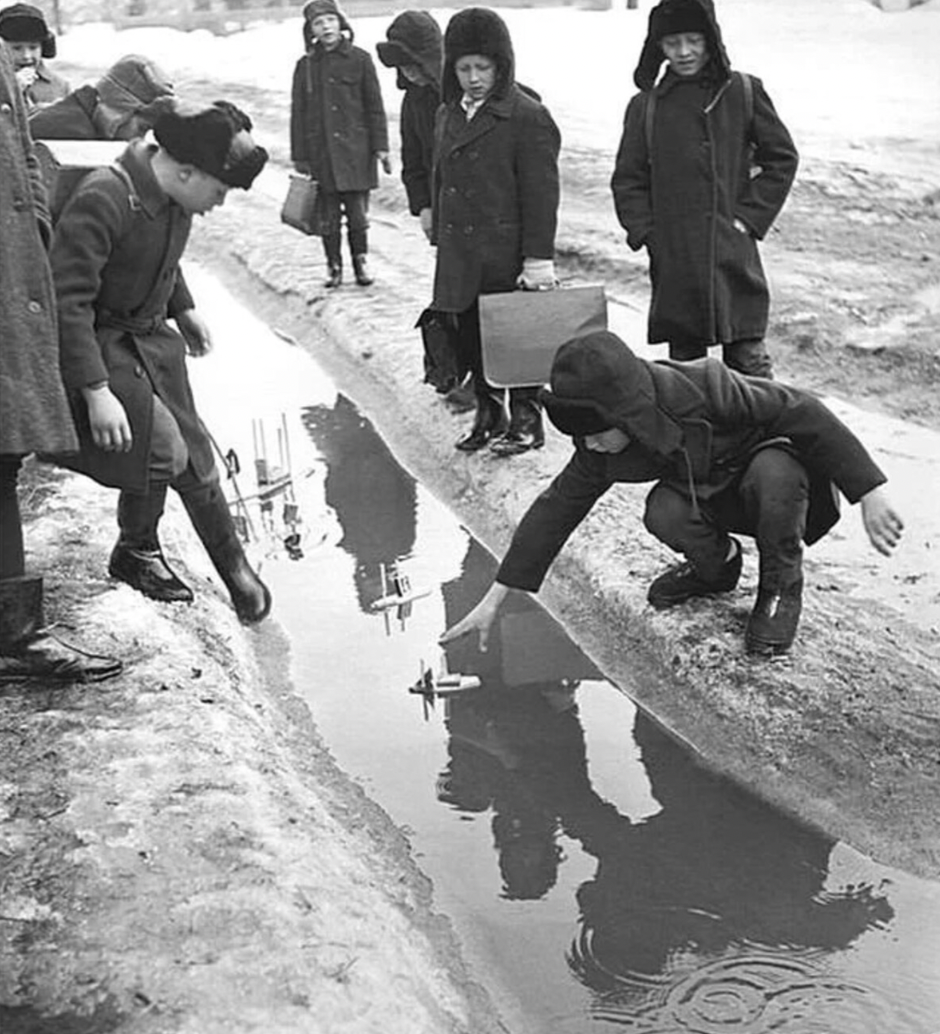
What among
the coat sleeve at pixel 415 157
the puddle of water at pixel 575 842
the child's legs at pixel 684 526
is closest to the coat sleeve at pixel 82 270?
the puddle of water at pixel 575 842

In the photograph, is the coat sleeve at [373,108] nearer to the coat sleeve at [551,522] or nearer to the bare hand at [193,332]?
the bare hand at [193,332]

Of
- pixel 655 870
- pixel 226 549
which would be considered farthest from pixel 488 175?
pixel 655 870

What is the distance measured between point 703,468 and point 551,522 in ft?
1.52

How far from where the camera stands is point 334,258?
10383 mm

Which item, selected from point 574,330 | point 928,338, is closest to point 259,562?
point 574,330

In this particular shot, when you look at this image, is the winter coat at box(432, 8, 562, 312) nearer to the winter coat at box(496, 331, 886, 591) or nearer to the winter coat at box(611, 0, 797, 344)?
the winter coat at box(611, 0, 797, 344)

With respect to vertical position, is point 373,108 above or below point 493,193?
below

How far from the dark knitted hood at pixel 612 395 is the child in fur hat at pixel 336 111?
18.7ft

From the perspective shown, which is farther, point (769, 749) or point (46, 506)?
point (46, 506)

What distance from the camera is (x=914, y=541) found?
583 centimetres

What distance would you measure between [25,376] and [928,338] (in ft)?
17.3

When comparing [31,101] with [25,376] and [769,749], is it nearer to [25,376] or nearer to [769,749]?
[25,376]

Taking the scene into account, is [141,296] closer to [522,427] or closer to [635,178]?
[635,178]

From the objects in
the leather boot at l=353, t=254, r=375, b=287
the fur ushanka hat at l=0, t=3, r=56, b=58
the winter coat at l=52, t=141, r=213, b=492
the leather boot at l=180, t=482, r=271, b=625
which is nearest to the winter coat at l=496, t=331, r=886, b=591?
the leather boot at l=180, t=482, r=271, b=625
